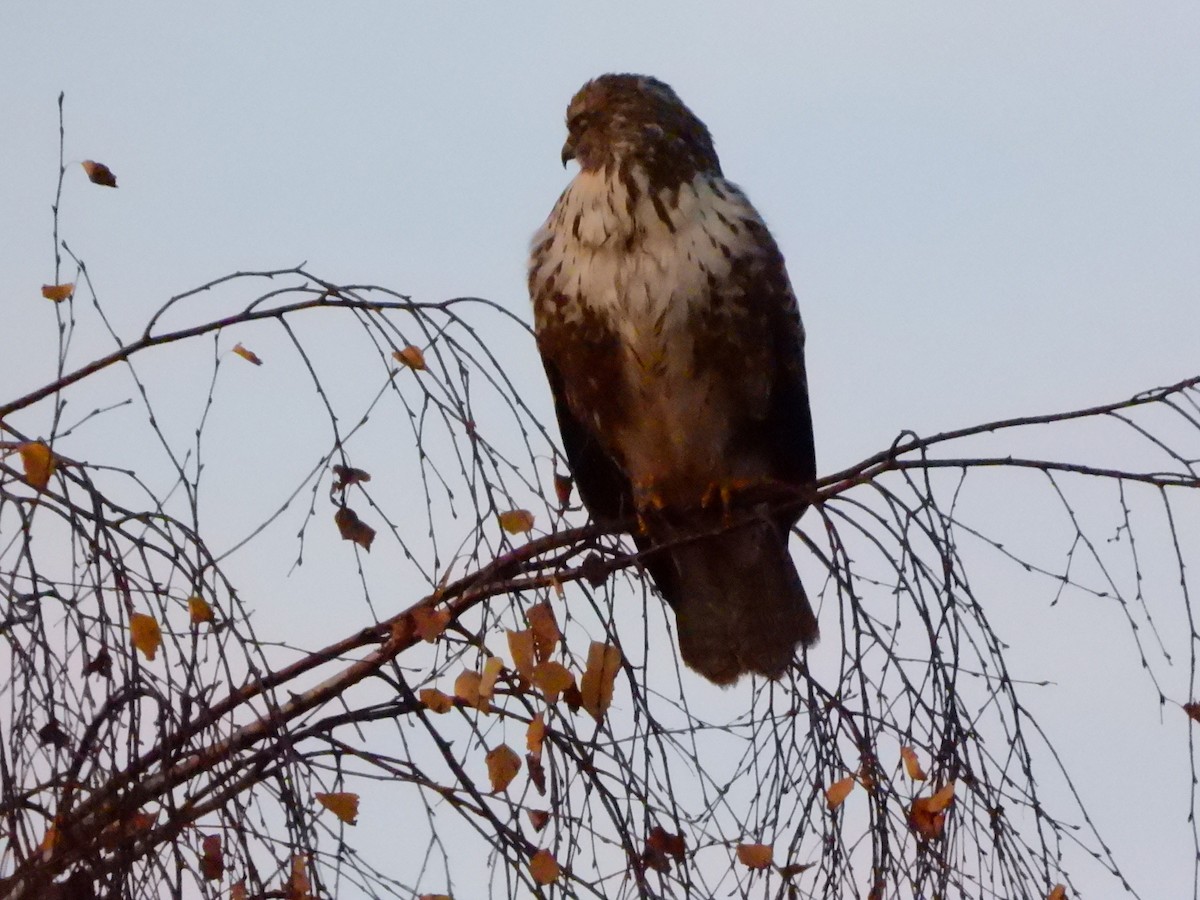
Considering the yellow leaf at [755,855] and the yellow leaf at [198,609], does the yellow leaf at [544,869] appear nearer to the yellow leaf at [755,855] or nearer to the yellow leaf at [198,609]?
the yellow leaf at [755,855]

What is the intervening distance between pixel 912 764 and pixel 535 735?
602 mm

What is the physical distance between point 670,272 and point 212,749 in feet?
5.91

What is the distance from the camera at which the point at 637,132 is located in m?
3.87

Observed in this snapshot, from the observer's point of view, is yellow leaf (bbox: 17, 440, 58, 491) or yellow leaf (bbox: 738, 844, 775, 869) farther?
yellow leaf (bbox: 738, 844, 775, 869)

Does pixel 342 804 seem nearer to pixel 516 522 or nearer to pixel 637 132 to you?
pixel 516 522

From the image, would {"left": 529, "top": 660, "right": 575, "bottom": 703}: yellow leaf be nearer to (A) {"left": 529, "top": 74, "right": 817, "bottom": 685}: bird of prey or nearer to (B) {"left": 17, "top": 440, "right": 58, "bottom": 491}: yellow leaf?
(B) {"left": 17, "top": 440, "right": 58, "bottom": 491}: yellow leaf

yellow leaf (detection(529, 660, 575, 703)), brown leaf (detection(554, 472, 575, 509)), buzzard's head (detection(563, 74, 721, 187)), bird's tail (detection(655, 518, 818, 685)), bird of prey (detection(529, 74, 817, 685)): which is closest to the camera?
yellow leaf (detection(529, 660, 575, 703))

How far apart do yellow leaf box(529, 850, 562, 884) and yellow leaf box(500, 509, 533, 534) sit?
462 mm

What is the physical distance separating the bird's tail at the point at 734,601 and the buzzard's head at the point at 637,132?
3.14 feet

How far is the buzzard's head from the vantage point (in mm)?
3805

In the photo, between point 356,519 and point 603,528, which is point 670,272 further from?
point 356,519

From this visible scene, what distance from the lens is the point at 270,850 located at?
2.19 metres

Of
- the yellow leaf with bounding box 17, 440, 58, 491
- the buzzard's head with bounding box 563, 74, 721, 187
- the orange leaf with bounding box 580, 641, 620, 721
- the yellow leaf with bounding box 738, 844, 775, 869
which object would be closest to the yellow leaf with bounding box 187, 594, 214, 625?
the yellow leaf with bounding box 17, 440, 58, 491

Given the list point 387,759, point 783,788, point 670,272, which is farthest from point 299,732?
point 670,272
